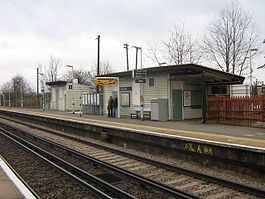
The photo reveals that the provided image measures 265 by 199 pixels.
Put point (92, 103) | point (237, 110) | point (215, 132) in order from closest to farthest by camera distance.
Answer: point (215, 132) → point (237, 110) → point (92, 103)

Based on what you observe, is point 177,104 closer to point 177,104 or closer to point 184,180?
point 177,104

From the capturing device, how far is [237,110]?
45.6ft

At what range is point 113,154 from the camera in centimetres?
1037

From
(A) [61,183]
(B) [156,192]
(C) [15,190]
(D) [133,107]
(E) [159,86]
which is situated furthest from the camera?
(D) [133,107]

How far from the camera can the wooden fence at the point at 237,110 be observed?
12.9 metres

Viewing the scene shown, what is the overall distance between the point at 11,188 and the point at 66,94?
27.2 m

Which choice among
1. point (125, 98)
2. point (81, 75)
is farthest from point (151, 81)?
point (81, 75)

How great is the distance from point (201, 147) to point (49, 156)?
5.38 m

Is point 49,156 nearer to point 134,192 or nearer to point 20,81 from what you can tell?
point 134,192

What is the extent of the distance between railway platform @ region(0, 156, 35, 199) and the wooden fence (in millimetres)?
10983

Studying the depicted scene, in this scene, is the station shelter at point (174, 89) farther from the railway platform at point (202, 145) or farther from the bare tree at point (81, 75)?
the bare tree at point (81, 75)

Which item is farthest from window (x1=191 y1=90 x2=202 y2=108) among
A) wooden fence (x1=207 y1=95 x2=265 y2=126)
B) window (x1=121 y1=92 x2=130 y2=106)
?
window (x1=121 y1=92 x2=130 y2=106)

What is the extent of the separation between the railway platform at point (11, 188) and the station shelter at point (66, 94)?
979 inches

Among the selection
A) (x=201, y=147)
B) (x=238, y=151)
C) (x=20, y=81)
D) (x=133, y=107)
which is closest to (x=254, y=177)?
(x=238, y=151)
